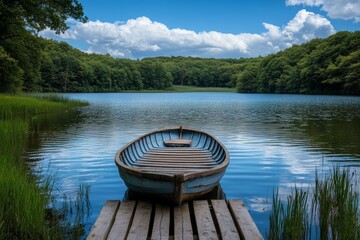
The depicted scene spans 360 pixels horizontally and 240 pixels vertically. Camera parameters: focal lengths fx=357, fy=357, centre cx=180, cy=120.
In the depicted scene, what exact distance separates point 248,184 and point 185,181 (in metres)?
3.48

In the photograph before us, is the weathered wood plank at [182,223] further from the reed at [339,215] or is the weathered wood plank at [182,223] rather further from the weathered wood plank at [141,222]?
the reed at [339,215]

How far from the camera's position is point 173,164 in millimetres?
8219

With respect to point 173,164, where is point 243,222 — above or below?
below

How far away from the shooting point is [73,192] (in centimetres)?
795

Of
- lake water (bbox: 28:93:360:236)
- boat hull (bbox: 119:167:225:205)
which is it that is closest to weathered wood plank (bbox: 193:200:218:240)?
boat hull (bbox: 119:167:225:205)

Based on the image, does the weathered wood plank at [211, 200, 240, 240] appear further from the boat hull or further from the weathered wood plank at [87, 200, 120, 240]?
the weathered wood plank at [87, 200, 120, 240]

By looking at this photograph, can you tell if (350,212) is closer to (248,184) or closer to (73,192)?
(248,184)

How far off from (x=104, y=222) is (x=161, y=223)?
82 centimetres

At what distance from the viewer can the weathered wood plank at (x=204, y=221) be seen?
15.8 feet

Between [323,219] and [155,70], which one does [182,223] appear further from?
[155,70]

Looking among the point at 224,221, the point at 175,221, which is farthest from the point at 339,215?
the point at 175,221

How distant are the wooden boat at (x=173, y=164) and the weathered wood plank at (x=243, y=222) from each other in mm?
730

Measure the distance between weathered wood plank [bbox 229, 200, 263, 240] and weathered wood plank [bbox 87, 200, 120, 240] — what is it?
6.01 ft

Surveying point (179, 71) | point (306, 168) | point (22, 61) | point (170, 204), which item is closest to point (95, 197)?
point (170, 204)
